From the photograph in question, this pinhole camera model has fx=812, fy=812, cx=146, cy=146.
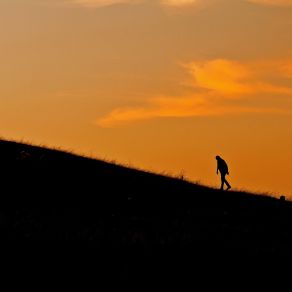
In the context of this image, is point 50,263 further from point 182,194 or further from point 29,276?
point 182,194

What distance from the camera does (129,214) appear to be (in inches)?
1388

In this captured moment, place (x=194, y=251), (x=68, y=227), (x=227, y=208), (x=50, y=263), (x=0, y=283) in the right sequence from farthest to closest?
(x=227, y=208) → (x=68, y=227) → (x=194, y=251) → (x=50, y=263) → (x=0, y=283)

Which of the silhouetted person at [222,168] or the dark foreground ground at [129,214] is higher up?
the dark foreground ground at [129,214]

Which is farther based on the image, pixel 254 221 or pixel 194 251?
pixel 254 221

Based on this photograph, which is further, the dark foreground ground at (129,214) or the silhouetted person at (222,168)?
the silhouetted person at (222,168)

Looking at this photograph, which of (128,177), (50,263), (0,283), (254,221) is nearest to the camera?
(0,283)

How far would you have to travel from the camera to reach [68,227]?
27.6 meters

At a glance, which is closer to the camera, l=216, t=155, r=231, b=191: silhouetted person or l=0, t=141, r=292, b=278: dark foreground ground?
l=0, t=141, r=292, b=278: dark foreground ground

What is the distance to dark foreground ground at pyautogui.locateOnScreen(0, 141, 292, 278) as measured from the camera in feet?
81.5

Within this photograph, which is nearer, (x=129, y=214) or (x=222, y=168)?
(x=129, y=214)

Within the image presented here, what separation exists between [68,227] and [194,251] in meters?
4.65

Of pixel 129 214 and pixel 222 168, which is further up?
pixel 129 214

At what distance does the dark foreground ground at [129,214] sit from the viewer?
81.5 ft

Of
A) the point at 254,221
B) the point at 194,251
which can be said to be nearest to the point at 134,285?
the point at 194,251
